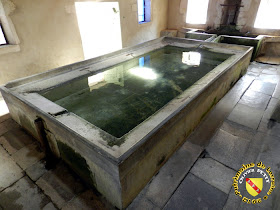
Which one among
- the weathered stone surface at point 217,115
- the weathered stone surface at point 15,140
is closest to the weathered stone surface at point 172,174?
the weathered stone surface at point 217,115

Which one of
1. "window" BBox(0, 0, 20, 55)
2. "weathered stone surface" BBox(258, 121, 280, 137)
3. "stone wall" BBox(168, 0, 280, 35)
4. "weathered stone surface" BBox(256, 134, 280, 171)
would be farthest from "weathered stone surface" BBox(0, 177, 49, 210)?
"stone wall" BBox(168, 0, 280, 35)

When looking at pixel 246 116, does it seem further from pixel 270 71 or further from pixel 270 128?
pixel 270 71

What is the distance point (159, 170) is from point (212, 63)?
12.6 feet

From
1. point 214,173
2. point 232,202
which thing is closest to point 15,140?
point 214,173

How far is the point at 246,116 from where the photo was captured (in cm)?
398

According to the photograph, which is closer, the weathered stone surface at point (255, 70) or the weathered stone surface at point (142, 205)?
the weathered stone surface at point (142, 205)

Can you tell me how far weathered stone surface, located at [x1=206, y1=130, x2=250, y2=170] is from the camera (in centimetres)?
290

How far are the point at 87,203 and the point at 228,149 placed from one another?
7.66 ft

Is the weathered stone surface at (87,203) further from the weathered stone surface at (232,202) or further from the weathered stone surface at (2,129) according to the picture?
the weathered stone surface at (2,129)

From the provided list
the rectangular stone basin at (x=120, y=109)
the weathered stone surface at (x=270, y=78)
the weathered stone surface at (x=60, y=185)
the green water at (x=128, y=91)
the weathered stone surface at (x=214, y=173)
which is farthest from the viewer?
the weathered stone surface at (x=270, y=78)

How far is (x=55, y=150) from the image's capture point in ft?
9.63

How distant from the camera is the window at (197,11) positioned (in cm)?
899

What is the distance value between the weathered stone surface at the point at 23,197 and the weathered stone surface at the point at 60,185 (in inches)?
3.4

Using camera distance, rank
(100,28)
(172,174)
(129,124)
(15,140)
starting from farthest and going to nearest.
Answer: (100,28), (15,140), (129,124), (172,174)
